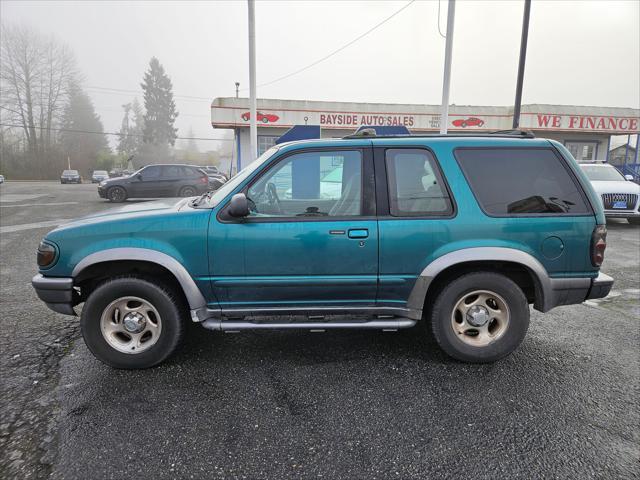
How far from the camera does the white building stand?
18.8m

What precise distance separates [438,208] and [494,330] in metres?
1.14

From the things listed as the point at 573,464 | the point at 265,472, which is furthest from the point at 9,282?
the point at 573,464

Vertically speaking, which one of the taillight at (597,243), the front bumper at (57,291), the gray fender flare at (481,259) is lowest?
the front bumper at (57,291)

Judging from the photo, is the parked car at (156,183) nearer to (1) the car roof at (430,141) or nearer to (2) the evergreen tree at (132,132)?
(1) the car roof at (430,141)

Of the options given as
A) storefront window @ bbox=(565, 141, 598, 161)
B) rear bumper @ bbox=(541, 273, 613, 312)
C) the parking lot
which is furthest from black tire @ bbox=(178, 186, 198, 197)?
storefront window @ bbox=(565, 141, 598, 161)

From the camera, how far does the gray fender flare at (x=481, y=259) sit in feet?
9.92

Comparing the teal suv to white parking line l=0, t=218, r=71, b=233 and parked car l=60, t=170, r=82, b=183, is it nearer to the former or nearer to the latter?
white parking line l=0, t=218, r=71, b=233

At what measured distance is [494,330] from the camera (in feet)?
10.7

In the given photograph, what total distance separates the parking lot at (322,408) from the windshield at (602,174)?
857cm

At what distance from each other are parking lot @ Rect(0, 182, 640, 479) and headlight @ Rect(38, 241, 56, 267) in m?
0.87

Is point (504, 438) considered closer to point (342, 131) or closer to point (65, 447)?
point (65, 447)

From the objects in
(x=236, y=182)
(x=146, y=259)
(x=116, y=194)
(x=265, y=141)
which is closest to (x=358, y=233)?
(x=236, y=182)

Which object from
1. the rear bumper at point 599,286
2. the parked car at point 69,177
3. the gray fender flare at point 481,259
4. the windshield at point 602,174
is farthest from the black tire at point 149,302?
the parked car at point 69,177

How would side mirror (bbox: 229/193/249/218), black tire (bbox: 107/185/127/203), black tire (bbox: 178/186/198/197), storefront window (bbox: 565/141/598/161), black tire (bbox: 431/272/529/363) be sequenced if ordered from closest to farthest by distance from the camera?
side mirror (bbox: 229/193/249/218) → black tire (bbox: 431/272/529/363) → black tire (bbox: 107/185/127/203) → black tire (bbox: 178/186/198/197) → storefront window (bbox: 565/141/598/161)
